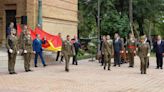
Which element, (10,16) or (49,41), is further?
(10,16)

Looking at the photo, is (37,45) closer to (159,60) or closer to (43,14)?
(43,14)

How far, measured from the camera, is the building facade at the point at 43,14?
88.4 feet

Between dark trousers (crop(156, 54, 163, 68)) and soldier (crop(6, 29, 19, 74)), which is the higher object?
soldier (crop(6, 29, 19, 74))

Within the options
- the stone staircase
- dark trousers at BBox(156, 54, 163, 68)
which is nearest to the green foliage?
the stone staircase

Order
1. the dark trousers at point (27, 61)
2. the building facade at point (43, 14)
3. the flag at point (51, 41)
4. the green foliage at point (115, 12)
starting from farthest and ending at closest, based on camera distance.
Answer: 1. the green foliage at point (115, 12)
2. the building facade at point (43, 14)
3. the flag at point (51, 41)
4. the dark trousers at point (27, 61)

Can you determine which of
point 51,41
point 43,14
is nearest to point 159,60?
point 51,41

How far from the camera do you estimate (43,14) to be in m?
27.8

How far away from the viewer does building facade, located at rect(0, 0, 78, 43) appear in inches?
1061

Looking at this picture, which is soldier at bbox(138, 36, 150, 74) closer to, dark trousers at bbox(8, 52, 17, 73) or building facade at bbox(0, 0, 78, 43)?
dark trousers at bbox(8, 52, 17, 73)

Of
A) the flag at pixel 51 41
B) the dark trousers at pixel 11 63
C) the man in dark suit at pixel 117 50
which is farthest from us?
the flag at pixel 51 41

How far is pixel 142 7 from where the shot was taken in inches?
1897

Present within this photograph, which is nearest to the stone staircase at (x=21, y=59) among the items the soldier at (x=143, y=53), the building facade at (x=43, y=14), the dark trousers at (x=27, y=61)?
the building facade at (x=43, y=14)

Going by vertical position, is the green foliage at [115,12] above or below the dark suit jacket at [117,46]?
above

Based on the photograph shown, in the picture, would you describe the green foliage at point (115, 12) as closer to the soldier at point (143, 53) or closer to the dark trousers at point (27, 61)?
the soldier at point (143, 53)
